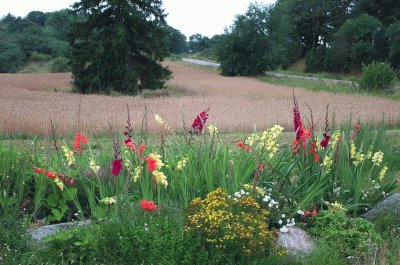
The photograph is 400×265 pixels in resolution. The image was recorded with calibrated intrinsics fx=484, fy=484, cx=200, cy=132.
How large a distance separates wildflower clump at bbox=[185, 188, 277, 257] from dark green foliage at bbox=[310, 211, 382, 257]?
2.10 feet

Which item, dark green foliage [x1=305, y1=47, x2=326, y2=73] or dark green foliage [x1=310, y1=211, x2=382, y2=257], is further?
dark green foliage [x1=305, y1=47, x2=326, y2=73]

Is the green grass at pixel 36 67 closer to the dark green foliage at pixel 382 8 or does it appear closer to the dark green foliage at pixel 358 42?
the dark green foliage at pixel 358 42

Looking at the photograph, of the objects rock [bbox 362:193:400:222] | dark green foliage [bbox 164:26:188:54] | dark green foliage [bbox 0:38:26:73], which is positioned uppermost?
dark green foliage [bbox 164:26:188:54]

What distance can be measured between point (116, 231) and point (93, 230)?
26 centimetres

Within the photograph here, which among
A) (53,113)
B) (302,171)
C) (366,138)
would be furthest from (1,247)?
(53,113)

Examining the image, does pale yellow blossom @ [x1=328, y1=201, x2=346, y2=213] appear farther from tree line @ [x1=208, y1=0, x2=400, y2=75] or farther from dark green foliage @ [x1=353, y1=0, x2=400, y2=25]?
dark green foliage @ [x1=353, y1=0, x2=400, y2=25]

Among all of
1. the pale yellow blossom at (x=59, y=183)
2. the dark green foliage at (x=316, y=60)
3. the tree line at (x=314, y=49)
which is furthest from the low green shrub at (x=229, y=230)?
the dark green foliage at (x=316, y=60)

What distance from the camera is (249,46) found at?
5047 centimetres

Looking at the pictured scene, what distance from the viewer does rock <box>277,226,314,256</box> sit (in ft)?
13.5

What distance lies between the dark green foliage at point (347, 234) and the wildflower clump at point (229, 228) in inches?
25.2

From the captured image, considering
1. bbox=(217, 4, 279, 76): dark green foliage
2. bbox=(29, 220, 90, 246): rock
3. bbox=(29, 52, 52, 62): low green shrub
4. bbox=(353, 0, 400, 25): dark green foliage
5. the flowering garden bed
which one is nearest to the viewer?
the flowering garden bed

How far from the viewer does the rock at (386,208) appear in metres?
4.75

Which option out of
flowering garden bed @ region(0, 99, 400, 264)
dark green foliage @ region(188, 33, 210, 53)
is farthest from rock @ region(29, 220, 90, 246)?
dark green foliage @ region(188, 33, 210, 53)

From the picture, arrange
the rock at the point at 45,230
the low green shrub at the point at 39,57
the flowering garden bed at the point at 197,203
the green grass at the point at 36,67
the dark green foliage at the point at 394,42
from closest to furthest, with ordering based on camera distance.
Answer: the flowering garden bed at the point at 197,203
the rock at the point at 45,230
the dark green foliage at the point at 394,42
the green grass at the point at 36,67
the low green shrub at the point at 39,57
